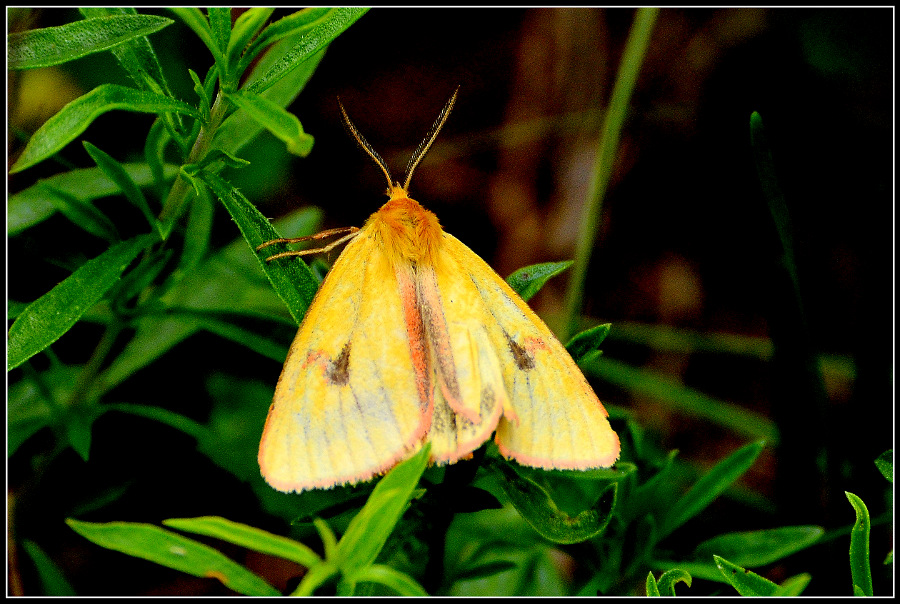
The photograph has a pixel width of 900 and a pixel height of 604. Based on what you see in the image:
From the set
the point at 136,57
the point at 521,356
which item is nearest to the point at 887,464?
the point at 521,356

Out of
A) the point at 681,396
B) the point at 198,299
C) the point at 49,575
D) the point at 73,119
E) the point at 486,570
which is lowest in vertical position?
the point at 681,396

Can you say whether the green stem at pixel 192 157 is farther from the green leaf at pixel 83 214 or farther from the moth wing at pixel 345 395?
the moth wing at pixel 345 395

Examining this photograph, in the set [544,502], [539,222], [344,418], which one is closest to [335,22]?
[344,418]

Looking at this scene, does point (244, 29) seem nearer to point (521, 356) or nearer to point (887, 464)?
point (521, 356)

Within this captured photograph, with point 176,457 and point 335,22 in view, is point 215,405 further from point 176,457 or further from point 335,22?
point 335,22

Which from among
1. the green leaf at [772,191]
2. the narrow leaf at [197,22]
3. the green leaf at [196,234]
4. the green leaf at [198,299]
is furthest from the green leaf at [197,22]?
the green leaf at [772,191]

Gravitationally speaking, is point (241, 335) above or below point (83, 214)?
below
